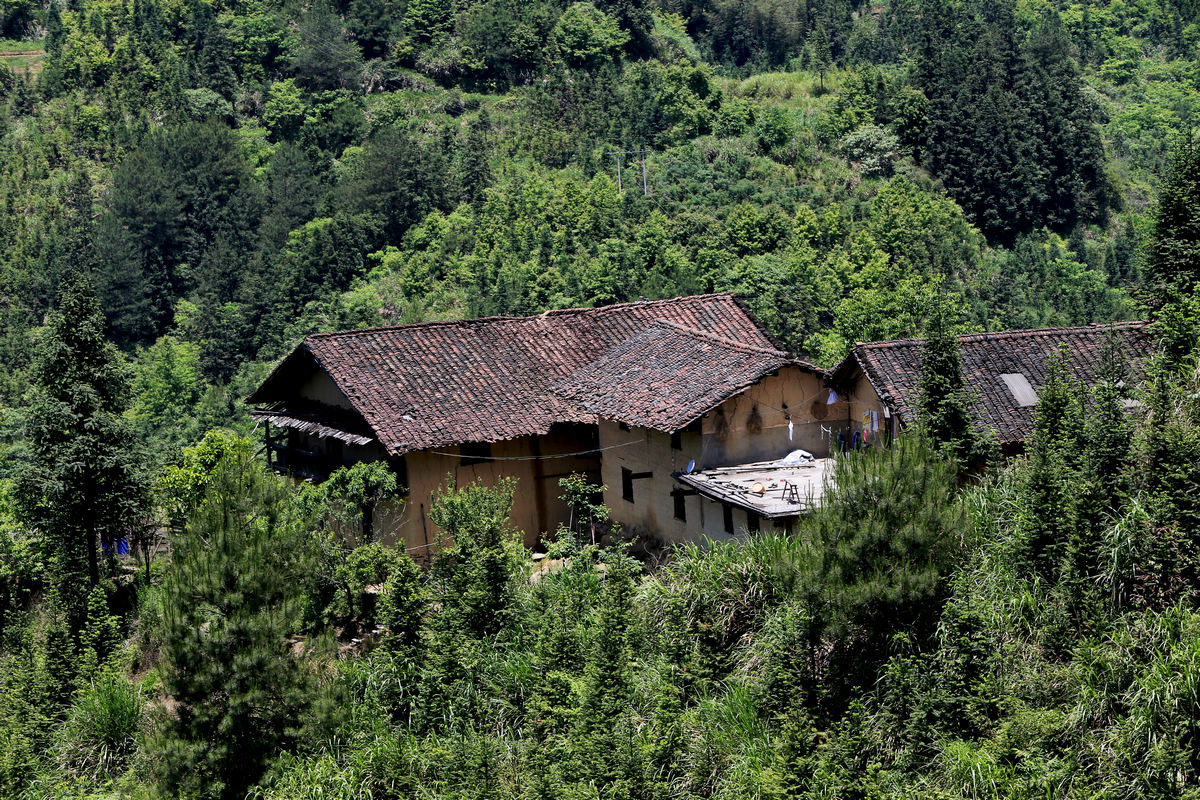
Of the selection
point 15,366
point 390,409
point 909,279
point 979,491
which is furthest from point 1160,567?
point 15,366

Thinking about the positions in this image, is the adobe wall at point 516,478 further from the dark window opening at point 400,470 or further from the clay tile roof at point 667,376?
the clay tile roof at point 667,376

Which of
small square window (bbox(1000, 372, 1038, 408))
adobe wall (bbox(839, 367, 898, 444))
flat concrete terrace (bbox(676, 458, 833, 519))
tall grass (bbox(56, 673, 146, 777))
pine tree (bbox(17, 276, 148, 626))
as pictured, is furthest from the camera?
pine tree (bbox(17, 276, 148, 626))

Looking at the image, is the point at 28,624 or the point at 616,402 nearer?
the point at 616,402

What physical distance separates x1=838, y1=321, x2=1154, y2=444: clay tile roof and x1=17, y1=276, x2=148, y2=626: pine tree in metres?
14.9

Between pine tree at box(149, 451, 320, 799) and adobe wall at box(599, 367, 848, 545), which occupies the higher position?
adobe wall at box(599, 367, 848, 545)

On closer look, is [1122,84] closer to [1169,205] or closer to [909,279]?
[909,279]

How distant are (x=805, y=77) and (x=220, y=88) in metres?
36.5

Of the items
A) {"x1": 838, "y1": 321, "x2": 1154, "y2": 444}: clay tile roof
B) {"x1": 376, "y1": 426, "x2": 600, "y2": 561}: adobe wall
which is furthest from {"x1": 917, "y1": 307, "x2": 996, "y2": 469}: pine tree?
{"x1": 376, "y1": 426, "x2": 600, "y2": 561}: adobe wall

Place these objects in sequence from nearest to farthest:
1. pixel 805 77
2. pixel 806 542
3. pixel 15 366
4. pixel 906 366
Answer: pixel 806 542
pixel 906 366
pixel 15 366
pixel 805 77

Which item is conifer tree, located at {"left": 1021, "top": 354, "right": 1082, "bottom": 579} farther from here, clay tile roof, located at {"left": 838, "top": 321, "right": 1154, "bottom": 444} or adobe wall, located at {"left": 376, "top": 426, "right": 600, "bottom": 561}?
adobe wall, located at {"left": 376, "top": 426, "right": 600, "bottom": 561}

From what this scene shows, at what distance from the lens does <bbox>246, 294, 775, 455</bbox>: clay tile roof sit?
24781mm

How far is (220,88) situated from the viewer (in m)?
86.5

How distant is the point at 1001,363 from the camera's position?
24.0m

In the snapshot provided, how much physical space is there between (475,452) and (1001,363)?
9.34 metres
